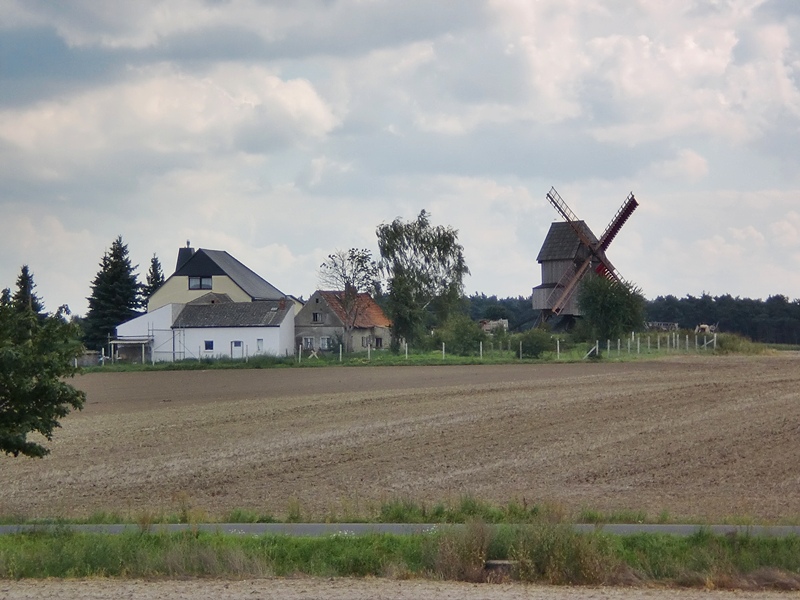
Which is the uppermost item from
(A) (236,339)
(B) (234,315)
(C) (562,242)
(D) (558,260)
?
(C) (562,242)

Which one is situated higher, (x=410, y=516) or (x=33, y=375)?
(x=33, y=375)

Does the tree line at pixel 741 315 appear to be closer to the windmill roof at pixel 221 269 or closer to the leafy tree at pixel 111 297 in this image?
the windmill roof at pixel 221 269

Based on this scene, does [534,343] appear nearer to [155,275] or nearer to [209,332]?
[209,332]

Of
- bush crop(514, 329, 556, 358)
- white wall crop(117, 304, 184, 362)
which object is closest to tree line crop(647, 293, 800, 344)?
bush crop(514, 329, 556, 358)

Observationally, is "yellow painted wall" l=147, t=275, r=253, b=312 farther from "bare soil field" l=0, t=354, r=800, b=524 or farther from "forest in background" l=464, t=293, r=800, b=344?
"bare soil field" l=0, t=354, r=800, b=524

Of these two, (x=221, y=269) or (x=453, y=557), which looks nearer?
(x=453, y=557)

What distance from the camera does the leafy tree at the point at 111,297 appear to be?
93.0 meters

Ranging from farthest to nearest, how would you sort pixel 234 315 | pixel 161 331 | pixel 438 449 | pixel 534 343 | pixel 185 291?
pixel 185 291 < pixel 161 331 < pixel 234 315 < pixel 534 343 < pixel 438 449

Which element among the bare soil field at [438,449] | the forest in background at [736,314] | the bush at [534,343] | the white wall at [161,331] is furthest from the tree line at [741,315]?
the bare soil field at [438,449]

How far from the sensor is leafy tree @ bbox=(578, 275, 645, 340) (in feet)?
251

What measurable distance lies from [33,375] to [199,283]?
3194 inches

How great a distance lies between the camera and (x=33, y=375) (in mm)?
19547

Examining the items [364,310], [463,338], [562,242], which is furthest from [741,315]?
[463,338]

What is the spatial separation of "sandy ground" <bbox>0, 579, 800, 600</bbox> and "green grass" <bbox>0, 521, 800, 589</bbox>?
528 millimetres
